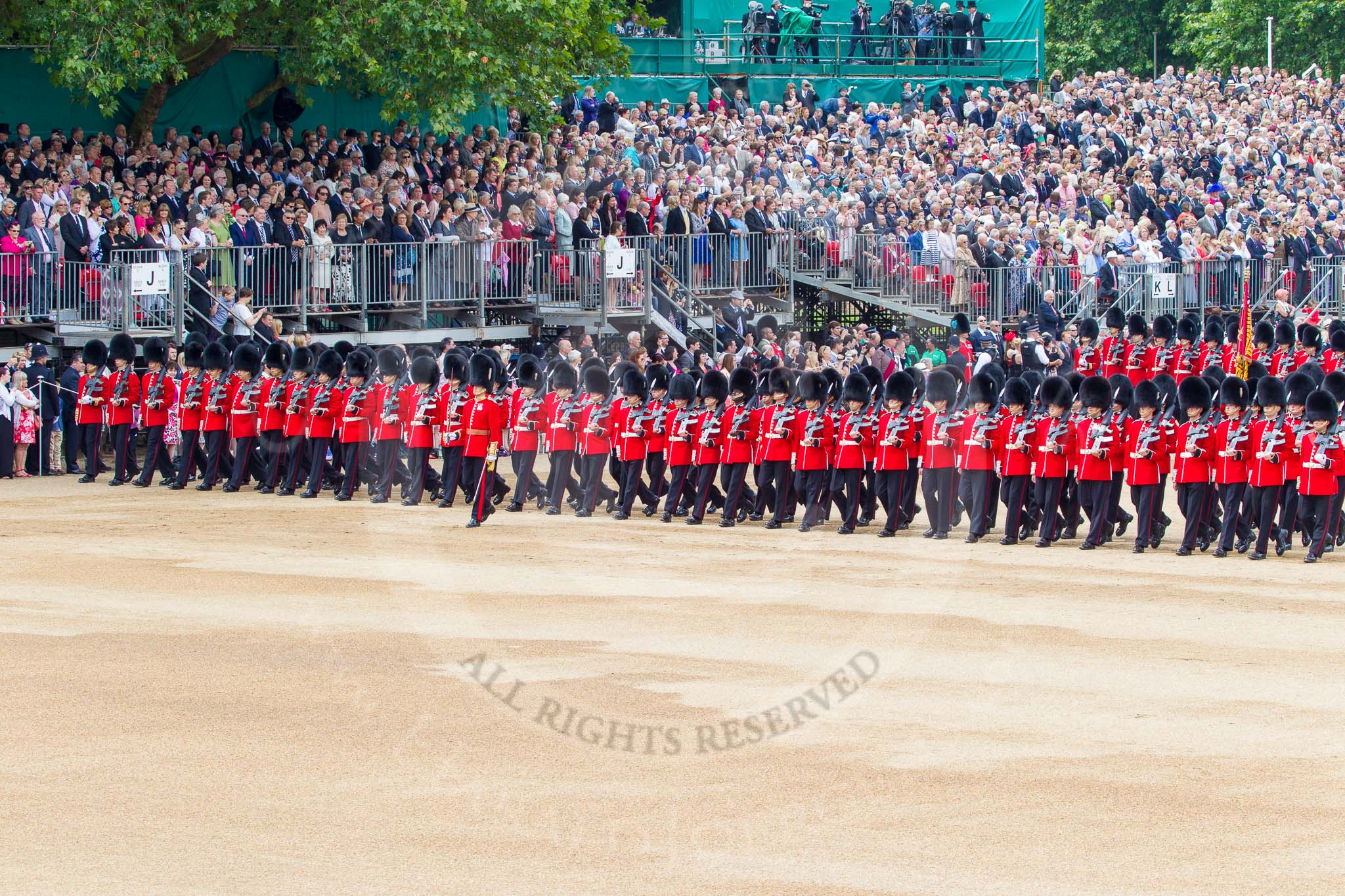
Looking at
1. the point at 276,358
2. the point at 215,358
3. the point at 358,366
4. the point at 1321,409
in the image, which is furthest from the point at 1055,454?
the point at 215,358

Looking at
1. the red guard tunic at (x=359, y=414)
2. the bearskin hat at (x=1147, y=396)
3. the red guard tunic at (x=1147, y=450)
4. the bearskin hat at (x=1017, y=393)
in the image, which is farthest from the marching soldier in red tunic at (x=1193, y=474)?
the red guard tunic at (x=359, y=414)

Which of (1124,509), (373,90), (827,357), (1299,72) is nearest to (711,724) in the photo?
(1124,509)

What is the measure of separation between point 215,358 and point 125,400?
900mm

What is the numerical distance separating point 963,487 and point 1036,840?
785 centimetres

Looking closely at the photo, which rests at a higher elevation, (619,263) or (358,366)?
(619,263)

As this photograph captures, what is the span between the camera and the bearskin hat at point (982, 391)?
14.8 m

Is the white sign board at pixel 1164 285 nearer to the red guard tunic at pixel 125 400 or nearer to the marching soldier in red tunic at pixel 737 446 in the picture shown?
the marching soldier in red tunic at pixel 737 446

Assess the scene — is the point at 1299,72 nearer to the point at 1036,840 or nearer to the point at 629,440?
the point at 629,440

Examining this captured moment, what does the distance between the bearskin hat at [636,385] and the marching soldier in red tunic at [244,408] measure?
11.1 ft

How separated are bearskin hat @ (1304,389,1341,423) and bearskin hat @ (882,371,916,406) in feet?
9.67

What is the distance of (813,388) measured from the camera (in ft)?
51.1

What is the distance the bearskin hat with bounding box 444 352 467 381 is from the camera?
16.3 m

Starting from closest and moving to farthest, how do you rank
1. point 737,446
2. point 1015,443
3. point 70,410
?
1. point 1015,443
2. point 737,446
3. point 70,410

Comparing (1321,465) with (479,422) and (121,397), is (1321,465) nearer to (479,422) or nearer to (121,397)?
(479,422)
